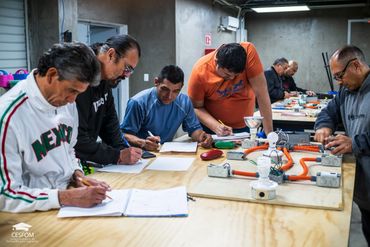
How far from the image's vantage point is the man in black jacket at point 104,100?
1919 mm

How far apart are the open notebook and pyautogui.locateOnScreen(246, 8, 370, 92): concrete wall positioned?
882 cm

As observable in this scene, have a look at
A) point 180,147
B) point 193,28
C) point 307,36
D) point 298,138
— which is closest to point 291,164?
point 298,138

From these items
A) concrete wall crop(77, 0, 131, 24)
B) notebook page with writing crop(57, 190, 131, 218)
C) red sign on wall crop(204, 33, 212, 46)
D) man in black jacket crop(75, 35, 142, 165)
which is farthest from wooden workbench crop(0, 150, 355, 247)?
red sign on wall crop(204, 33, 212, 46)

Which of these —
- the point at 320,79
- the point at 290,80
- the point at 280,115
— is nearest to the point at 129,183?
the point at 280,115

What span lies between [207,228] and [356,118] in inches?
58.2

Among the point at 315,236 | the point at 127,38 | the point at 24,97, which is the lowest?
the point at 315,236

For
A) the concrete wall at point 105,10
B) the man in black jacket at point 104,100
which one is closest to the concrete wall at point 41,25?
the concrete wall at point 105,10

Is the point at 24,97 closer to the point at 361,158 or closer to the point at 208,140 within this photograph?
the point at 208,140

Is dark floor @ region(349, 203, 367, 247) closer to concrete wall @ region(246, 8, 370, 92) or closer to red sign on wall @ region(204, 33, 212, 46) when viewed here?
red sign on wall @ region(204, 33, 212, 46)

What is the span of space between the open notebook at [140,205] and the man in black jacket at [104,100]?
0.44m

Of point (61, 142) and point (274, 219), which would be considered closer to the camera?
point (274, 219)

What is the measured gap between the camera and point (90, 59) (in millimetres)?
1355

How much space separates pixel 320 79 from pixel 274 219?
8.98 metres

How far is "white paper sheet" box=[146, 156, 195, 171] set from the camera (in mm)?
1954
